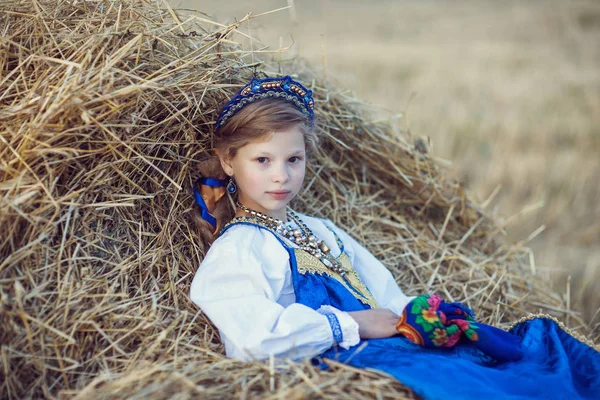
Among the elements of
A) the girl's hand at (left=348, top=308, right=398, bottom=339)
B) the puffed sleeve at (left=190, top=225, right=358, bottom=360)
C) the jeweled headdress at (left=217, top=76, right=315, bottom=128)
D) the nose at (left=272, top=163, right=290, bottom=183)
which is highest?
the jeweled headdress at (left=217, top=76, right=315, bottom=128)

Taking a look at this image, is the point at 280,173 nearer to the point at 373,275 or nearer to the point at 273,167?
the point at 273,167

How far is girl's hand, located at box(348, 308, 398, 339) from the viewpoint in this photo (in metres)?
2.57

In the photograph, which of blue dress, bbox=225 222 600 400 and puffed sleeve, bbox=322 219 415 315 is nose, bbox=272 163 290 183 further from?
puffed sleeve, bbox=322 219 415 315

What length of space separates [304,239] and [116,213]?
878mm

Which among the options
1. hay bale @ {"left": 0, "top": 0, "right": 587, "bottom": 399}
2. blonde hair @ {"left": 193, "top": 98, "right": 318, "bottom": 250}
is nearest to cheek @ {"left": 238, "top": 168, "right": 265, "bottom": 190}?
blonde hair @ {"left": 193, "top": 98, "right": 318, "bottom": 250}

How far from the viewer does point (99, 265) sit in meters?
2.62

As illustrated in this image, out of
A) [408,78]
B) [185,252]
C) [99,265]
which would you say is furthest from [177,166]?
[408,78]

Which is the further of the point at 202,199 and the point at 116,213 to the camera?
the point at 202,199

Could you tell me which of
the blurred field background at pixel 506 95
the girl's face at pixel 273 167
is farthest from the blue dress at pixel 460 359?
the blurred field background at pixel 506 95

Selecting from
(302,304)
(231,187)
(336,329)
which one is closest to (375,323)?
(336,329)

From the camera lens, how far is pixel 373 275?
3.19m

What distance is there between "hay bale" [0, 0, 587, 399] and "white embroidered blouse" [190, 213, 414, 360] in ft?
0.39

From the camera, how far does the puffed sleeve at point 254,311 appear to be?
2.35 meters

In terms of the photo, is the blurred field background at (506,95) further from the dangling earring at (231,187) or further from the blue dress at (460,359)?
the blue dress at (460,359)
